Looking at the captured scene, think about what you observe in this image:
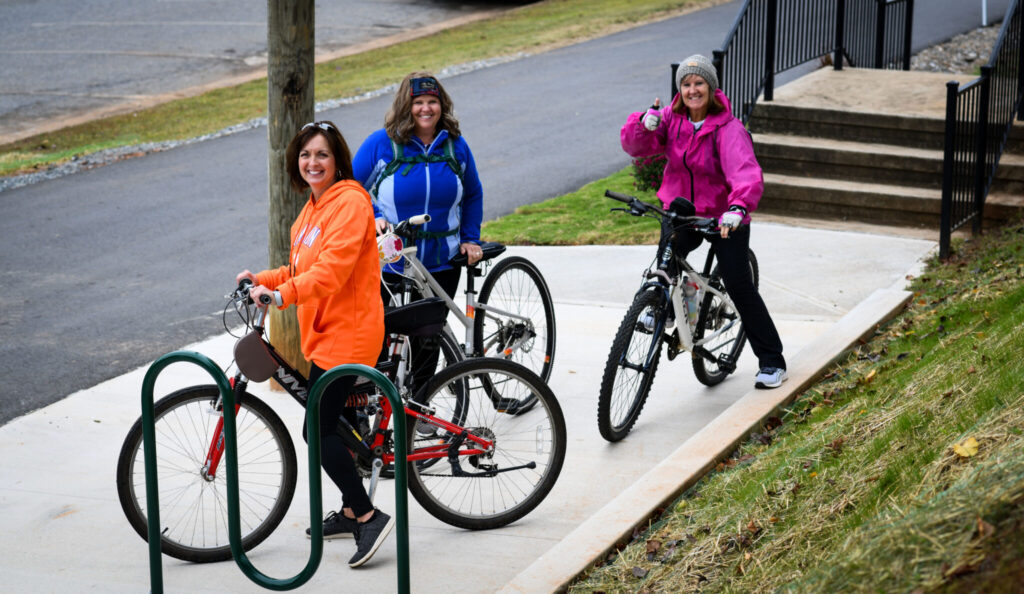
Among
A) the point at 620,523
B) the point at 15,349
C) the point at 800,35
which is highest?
the point at 800,35

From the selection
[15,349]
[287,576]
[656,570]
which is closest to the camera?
[656,570]

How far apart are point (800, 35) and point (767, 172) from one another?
2.18 metres

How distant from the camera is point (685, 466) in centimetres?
548

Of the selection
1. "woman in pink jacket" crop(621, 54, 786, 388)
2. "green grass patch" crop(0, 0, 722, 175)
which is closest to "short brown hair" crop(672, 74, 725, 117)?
"woman in pink jacket" crop(621, 54, 786, 388)

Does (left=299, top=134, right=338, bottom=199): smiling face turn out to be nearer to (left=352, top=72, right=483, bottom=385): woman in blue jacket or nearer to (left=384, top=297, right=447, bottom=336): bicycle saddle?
(left=384, top=297, right=447, bottom=336): bicycle saddle

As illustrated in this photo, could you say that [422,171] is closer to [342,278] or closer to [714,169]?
[342,278]

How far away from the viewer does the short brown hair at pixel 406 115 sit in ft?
18.9

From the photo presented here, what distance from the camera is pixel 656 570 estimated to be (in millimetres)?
4512

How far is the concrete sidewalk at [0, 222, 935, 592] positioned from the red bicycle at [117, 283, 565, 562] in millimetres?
135

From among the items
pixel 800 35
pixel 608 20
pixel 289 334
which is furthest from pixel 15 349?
pixel 608 20

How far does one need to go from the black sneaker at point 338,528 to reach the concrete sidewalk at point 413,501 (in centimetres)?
3

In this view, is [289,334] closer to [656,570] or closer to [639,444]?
[639,444]

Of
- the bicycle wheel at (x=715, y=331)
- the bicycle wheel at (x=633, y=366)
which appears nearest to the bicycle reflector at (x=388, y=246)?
the bicycle wheel at (x=633, y=366)

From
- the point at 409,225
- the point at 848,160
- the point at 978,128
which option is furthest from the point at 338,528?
the point at 848,160
